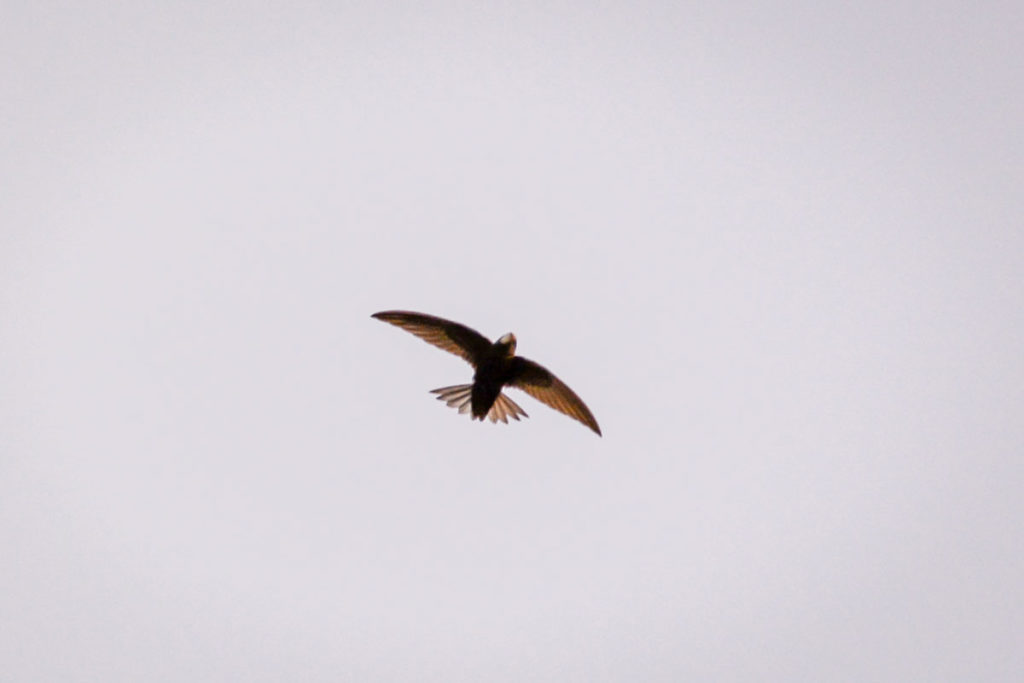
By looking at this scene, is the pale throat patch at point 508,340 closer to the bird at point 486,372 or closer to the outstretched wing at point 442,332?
the bird at point 486,372

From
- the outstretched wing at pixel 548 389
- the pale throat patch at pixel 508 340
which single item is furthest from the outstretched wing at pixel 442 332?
the outstretched wing at pixel 548 389

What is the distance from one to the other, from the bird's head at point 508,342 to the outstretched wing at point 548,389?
101mm

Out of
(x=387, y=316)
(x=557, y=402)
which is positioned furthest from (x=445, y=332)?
(x=557, y=402)

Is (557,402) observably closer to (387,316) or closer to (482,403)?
(482,403)

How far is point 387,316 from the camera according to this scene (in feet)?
33.8

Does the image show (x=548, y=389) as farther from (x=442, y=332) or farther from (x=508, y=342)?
(x=442, y=332)

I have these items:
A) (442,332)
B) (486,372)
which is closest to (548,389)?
(486,372)

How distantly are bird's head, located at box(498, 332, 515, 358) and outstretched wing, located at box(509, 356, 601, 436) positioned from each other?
0.33ft

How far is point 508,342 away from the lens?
10.2 metres

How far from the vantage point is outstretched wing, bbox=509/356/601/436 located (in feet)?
33.9

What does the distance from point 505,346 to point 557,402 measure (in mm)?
773

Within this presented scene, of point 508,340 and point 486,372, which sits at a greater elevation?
point 508,340

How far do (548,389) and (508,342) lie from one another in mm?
629

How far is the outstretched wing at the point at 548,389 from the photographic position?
1032 centimetres
